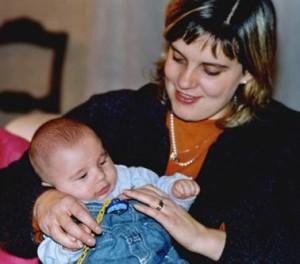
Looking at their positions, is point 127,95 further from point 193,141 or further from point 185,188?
point 185,188

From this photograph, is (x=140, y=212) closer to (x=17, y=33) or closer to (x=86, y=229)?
(x=86, y=229)

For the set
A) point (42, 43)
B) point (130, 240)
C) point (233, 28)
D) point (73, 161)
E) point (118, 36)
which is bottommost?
point (42, 43)

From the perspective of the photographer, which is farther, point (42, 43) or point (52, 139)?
point (42, 43)

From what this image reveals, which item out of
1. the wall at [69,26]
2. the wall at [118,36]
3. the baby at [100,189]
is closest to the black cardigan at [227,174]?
the baby at [100,189]

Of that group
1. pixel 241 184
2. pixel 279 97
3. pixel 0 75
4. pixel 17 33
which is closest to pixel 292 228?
pixel 241 184

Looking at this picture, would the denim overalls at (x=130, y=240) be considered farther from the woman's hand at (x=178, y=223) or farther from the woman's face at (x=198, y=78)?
the woman's face at (x=198, y=78)

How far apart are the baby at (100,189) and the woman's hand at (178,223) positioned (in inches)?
1.0

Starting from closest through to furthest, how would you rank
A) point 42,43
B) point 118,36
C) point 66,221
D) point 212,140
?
point 66,221 < point 212,140 < point 118,36 < point 42,43

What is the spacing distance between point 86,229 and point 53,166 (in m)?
0.23

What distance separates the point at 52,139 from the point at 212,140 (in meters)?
0.55

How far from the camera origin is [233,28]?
195cm

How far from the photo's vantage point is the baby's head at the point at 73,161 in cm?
181

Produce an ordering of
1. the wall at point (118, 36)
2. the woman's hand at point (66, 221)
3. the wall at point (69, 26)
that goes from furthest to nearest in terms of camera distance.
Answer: the wall at point (69, 26), the wall at point (118, 36), the woman's hand at point (66, 221)

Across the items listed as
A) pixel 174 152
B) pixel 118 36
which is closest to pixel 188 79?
pixel 174 152
